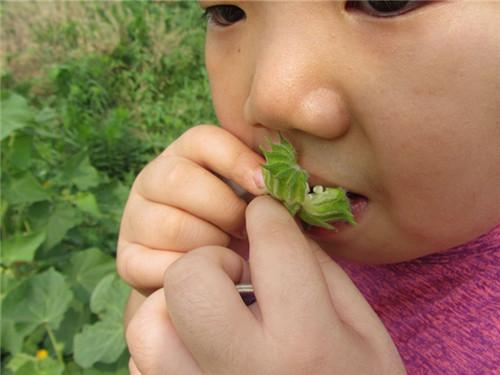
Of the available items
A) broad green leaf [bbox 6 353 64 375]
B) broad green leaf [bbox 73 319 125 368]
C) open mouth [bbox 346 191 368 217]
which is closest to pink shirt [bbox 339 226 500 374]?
open mouth [bbox 346 191 368 217]

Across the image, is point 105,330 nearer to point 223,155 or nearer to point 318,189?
point 223,155

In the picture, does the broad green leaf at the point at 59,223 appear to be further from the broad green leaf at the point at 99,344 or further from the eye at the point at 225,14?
the eye at the point at 225,14

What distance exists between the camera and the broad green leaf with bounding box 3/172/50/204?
1.54m

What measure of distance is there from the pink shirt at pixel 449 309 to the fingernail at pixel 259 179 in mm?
252

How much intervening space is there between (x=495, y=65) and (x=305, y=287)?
30 cm

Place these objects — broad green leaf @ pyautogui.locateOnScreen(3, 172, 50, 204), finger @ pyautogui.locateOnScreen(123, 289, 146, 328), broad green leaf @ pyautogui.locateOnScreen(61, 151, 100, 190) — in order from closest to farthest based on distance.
→ finger @ pyautogui.locateOnScreen(123, 289, 146, 328) → broad green leaf @ pyautogui.locateOnScreen(3, 172, 50, 204) → broad green leaf @ pyautogui.locateOnScreen(61, 151, 100, 190)

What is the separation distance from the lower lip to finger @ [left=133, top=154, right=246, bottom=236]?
0.12 meters

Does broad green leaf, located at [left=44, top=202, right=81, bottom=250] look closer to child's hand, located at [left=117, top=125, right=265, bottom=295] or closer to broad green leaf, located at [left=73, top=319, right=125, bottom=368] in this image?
broad green leaf, located at [left=73, top=319, right=125, bottom=368]

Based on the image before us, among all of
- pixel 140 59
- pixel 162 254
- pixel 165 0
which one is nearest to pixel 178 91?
pixel 140 59

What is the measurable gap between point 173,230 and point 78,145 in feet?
4.90

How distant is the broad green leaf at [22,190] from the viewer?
1540 millimetres

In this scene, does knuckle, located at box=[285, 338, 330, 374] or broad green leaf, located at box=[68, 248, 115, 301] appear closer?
knuckle, located at box=[285, 338, 330, 374]

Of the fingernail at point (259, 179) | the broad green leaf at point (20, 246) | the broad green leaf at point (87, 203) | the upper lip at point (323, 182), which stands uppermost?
the upper lip at point (323, 182)

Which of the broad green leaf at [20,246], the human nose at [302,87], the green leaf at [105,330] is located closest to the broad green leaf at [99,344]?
the green leaf at [105,330]
